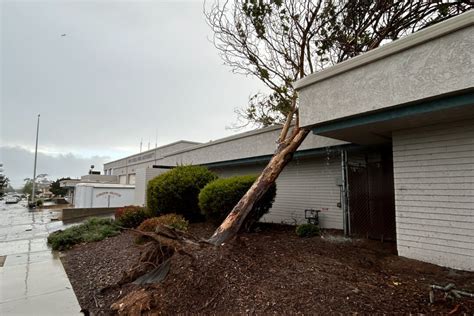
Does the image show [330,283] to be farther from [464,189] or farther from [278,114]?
[278,114]

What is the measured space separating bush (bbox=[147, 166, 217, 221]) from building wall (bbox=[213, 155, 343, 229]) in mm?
2855

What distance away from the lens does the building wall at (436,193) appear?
4.83 meters

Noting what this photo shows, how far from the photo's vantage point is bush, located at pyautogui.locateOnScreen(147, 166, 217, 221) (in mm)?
9984

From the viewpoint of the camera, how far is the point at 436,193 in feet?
16.9

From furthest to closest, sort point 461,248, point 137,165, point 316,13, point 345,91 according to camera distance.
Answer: point 137,165, point 316,13, point 345,91, point 461,248

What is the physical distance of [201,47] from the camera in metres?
11.0

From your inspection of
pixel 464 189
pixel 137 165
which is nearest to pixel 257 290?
pixel 464 189

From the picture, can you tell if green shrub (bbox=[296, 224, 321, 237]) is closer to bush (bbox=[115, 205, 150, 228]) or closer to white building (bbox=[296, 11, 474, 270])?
white building (bbox=[296, 11, 474, 270])

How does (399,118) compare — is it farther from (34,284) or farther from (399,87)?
(34,284)

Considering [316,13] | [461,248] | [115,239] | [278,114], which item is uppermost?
[316,13]

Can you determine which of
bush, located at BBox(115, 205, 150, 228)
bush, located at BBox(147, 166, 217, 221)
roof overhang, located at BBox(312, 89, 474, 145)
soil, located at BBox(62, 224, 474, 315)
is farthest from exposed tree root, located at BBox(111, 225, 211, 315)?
bush, located at BBox(115, 205, 150, 228)

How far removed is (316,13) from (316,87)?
384cm

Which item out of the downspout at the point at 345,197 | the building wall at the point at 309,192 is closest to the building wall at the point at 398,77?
the downspout at the point at 345,197

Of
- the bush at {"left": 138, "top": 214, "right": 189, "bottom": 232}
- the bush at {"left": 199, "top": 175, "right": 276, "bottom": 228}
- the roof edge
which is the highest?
the roof edge
